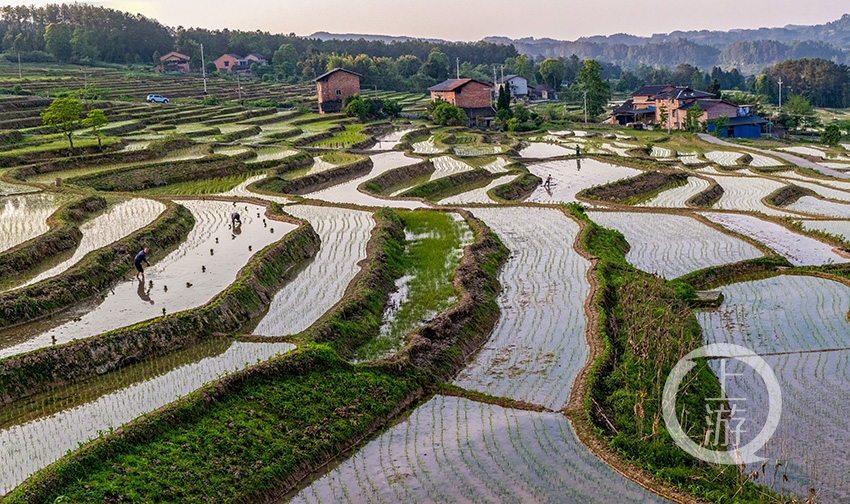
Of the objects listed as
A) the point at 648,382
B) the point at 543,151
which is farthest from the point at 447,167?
the point at 648,382

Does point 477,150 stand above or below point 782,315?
above

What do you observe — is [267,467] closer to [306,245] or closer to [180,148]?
[306,245]

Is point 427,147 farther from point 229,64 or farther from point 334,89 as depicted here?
point 229,64

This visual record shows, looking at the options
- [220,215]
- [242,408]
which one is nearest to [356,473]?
[242,408]

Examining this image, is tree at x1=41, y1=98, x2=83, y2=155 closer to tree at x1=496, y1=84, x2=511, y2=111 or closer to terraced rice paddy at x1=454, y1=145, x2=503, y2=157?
terraced rice paddy at x1=454, y1=145, x2=503, y2=157

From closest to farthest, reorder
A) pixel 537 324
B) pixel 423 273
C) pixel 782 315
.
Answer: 1. pixel 537 324
2. pixel 782 315
3. pixel 423 273

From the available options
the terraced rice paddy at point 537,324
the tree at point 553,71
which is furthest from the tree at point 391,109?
the tree at point 553,71

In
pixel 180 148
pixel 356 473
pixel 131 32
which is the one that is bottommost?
pixel 356 473
